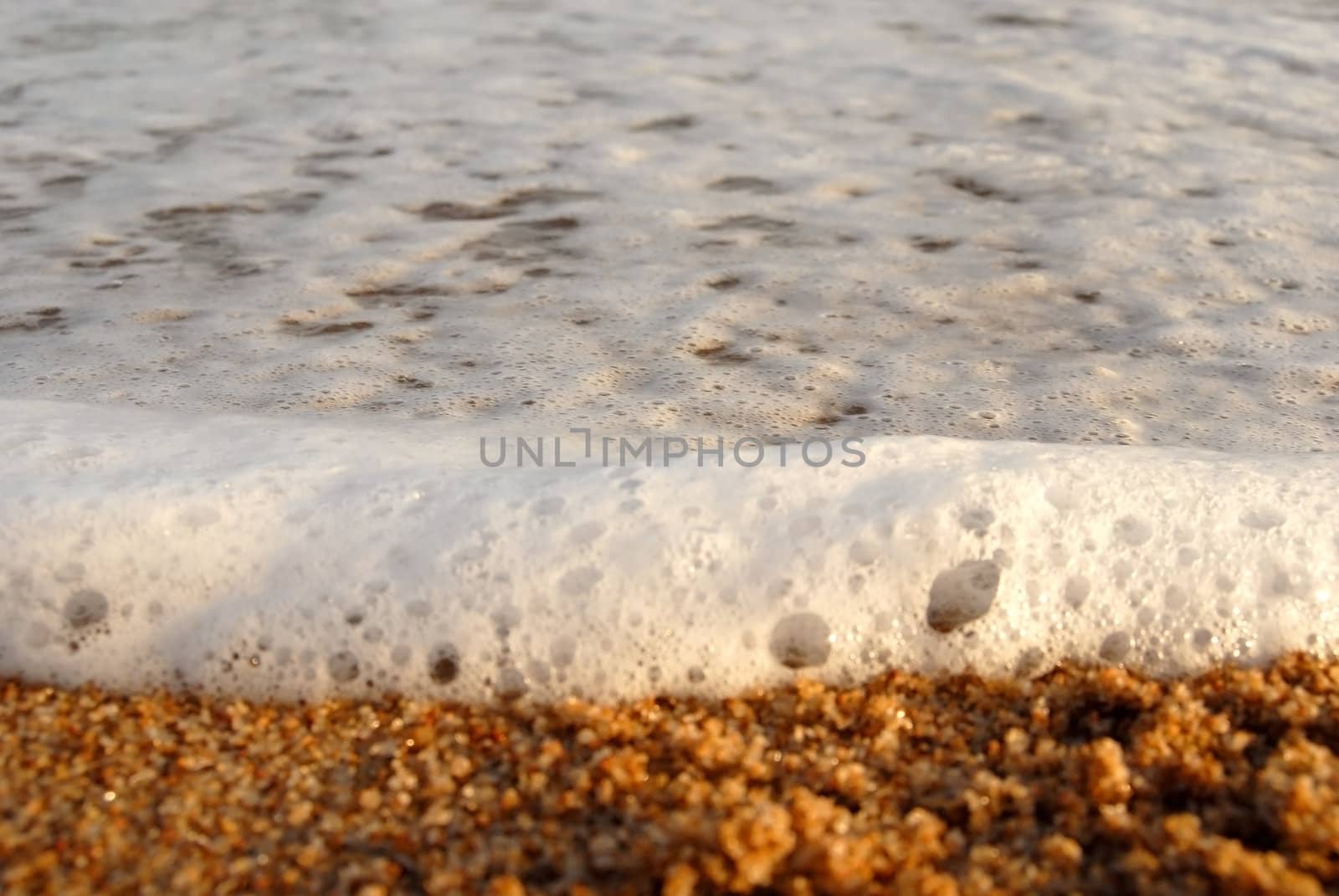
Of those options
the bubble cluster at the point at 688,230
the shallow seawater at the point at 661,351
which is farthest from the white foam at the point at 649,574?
the bubble cluster at the point at 688,230

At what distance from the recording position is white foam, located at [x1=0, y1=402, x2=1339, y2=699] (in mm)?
1507

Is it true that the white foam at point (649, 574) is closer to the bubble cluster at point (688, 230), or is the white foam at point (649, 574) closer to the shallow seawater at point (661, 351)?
the shallow seawater at point (661, 351)

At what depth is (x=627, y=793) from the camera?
1261 mm

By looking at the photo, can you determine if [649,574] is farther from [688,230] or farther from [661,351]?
[688,230]

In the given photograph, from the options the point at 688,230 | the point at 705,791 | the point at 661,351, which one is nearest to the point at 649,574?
the point at 705,791

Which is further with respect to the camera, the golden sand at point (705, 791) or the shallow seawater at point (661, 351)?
the shallow seawater at point (661, 351)

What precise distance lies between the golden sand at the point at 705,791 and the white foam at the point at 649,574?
0.18ft

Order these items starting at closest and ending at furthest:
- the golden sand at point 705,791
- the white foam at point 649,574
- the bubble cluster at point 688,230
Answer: the golden sand at point 705,791
the white foam at point 649,574
the bubble cluster at point 688,230

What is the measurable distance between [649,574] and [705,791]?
36cm

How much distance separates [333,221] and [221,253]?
302 millimetres

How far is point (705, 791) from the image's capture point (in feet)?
4.09

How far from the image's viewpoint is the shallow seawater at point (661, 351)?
154 cm

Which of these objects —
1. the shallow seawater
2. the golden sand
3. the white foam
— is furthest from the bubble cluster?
the golden sand

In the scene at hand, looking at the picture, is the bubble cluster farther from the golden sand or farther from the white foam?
the golden sand
